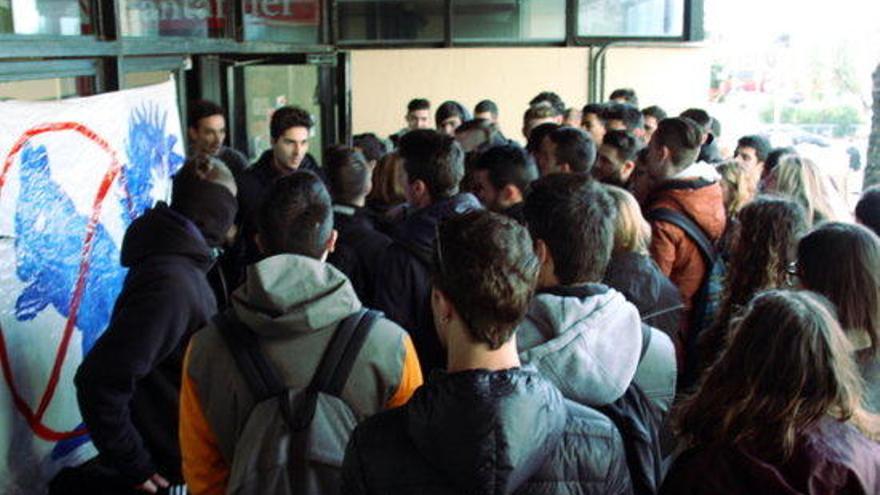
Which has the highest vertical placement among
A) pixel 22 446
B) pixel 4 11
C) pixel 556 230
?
pixel 4 11

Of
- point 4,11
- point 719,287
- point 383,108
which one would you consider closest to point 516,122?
point 383,108

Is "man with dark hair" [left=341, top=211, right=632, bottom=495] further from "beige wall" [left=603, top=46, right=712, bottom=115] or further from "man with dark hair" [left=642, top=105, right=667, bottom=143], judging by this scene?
"beige wall" [left=603, top=46, right=712, bottom=115]

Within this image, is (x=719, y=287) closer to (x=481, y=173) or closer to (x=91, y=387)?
(x=481, y=173)

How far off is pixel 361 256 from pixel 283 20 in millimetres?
4092

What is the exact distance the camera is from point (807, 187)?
370 cm

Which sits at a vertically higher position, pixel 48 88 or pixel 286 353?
pixel 48 88

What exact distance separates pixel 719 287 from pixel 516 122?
5.94m

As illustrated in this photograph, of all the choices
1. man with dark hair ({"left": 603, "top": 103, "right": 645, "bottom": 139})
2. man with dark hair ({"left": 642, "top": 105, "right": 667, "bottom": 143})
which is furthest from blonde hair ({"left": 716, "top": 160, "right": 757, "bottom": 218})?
man with dark hair ({"left": 642, "top": 105, "right": 667, "bottom": 143})

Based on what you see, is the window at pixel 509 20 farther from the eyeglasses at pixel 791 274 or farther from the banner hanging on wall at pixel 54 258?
the eyeglasses at pixel 791 274

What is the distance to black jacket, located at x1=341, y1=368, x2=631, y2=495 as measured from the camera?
142 cm

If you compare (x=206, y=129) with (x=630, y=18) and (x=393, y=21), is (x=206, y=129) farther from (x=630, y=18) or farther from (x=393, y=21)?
(x=630, y=18)

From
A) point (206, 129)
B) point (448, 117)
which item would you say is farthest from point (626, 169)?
point (448, 117)

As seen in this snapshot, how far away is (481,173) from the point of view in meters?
3.57

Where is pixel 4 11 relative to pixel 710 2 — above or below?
below
